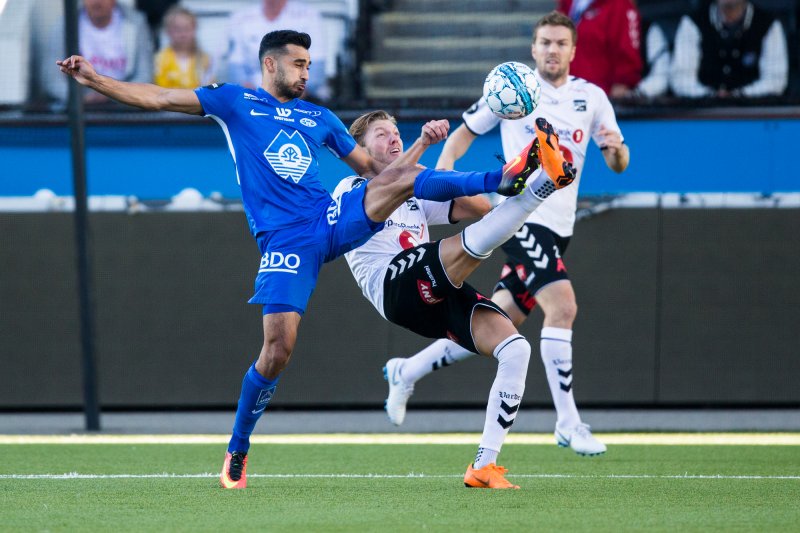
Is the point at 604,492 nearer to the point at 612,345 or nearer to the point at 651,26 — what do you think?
the point at 612,345

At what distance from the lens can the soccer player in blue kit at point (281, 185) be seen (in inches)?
231

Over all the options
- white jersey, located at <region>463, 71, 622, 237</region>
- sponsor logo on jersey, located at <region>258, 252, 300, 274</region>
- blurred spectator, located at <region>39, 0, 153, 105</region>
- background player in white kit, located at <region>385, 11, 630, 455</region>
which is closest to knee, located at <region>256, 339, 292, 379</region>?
sponsor logo on jersey, located at <region>258, 252, 300, 274</region>

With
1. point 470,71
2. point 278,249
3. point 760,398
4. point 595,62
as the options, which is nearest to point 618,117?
point 595,62

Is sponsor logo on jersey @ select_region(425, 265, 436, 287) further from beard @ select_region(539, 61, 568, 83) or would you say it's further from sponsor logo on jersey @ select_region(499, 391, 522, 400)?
beard @ select_region(539, 61, 568, 83)

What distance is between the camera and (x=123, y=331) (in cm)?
1019

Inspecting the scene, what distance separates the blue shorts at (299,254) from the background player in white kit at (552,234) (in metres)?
1.25

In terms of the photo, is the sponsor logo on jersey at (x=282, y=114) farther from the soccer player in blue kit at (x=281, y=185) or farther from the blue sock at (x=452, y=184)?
the blue sock at (x=452, y=184)

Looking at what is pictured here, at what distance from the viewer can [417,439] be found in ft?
28.2

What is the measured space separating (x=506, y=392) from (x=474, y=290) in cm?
54

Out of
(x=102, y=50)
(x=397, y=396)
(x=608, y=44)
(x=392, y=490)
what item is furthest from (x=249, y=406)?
(x=102, y=50)

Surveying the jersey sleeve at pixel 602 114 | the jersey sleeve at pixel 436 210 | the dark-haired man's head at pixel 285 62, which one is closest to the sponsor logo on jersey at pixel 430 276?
the jersey sleeve at pixel 436 210

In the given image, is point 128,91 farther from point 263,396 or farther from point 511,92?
point 511,92

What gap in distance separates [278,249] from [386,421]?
378 cm

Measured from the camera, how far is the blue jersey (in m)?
6.23
